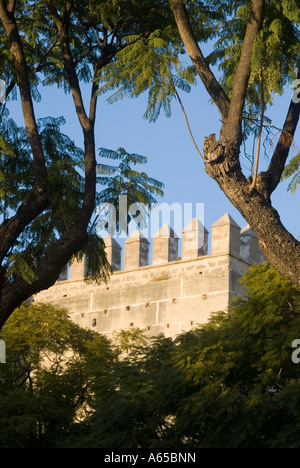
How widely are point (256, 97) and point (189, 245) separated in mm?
13901

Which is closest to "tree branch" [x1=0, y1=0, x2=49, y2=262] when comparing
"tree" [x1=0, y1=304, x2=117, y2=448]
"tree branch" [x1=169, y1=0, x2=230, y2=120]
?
"tree branch" [x1=169, y1=0, x2=230, y2=120]

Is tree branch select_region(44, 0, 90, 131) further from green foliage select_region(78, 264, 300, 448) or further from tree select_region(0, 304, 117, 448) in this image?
tree select_region(0, 304, 117, 448)

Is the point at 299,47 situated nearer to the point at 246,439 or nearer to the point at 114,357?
the point at 246,439

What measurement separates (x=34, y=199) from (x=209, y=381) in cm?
398

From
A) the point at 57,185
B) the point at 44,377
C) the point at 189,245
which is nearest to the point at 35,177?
the point at 57,185

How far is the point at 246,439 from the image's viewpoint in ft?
46.6

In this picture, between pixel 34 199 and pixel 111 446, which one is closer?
pixel 34 199

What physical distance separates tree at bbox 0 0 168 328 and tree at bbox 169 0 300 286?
1842mm

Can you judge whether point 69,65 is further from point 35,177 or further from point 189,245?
point 189,245

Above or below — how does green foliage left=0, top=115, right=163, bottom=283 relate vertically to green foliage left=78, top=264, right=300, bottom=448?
above

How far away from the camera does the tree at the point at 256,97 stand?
11648 mm

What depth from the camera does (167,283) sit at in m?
28.0

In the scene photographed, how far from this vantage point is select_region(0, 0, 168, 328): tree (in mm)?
13555
